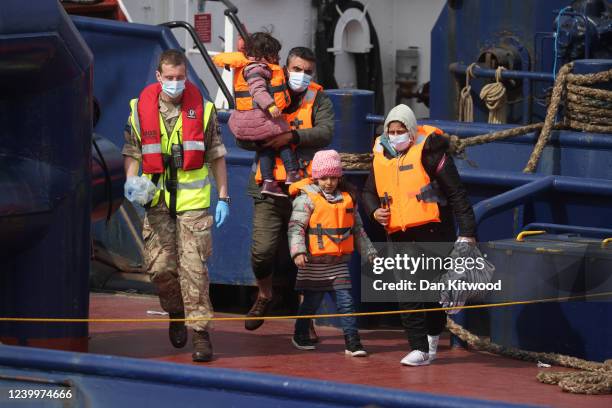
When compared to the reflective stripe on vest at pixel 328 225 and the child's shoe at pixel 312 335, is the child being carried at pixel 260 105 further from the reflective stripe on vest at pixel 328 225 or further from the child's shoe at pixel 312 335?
the child's shoe at pixel 312 335

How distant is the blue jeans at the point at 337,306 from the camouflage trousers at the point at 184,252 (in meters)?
0.58

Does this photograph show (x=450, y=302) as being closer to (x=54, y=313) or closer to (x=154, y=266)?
(x=154, y=266)

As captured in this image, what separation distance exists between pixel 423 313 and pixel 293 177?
105 cm

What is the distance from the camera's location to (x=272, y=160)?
7215mm

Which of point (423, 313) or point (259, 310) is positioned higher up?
point (423, 313)

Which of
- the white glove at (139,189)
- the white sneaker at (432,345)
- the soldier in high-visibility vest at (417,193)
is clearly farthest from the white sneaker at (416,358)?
the white glove at (139,189)

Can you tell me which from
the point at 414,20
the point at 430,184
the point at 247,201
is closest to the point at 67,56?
the point at 430,184

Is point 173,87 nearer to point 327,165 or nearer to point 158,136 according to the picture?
point 158,136

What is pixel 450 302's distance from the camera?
6.80 metres

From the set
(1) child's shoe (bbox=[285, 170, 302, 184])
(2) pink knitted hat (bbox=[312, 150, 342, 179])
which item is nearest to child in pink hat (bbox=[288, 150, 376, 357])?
(2) pink knitted hat (bbox=[312, 150, 342, 179])

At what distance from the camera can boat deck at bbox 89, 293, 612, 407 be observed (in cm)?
616

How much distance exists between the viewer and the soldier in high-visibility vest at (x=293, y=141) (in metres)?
7.16

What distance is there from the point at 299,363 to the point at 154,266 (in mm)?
852

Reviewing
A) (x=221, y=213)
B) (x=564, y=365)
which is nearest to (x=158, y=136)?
(x=221, y=213)
